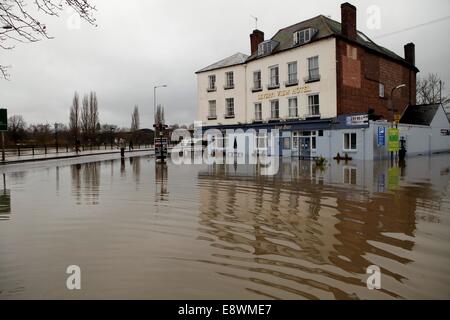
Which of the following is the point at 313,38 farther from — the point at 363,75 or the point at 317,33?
the point at 363,75

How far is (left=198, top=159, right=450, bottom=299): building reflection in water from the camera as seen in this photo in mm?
4312

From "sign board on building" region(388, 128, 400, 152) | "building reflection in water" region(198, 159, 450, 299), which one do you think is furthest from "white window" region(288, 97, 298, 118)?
"building reflection in water" region(198, 159, 450, 299)

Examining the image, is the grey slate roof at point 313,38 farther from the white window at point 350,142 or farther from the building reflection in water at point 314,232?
the building reflection in water at point 314,232

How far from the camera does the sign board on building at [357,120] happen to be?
2502 centimetres

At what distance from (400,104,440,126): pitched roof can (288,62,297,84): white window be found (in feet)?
38.8

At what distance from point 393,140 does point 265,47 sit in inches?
562

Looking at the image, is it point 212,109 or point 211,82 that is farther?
point 211,82

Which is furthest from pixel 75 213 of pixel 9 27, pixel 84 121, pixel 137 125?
pixel 137 125

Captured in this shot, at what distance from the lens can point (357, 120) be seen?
25.6 meters

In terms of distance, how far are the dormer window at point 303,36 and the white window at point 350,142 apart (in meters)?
8.59

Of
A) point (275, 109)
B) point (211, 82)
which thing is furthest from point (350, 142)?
point (211, 82)

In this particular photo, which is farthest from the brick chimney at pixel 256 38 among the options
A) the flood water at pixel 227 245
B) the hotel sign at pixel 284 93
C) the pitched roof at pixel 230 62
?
the flood water at pixel 227 245

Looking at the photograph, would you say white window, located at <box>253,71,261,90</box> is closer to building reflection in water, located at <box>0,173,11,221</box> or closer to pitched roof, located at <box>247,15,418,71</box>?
pitched roof, located at <box>247,15,418,71</box>
